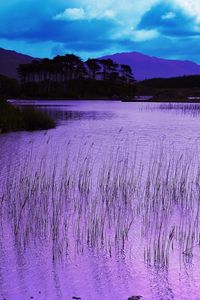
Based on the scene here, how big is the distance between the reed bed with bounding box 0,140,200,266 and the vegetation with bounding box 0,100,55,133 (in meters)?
12.3

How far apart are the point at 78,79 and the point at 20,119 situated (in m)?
74.2

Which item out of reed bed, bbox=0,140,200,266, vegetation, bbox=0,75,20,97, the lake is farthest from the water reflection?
vegetation, bbox=0,75,20,97

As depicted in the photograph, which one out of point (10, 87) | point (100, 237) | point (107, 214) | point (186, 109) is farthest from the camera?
point (10, 87)

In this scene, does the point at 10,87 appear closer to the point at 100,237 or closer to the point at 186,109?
the point at 186,109

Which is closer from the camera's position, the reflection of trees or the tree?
the reflection of trees

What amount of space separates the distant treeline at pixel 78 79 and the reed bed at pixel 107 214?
239ft

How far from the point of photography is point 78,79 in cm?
9888

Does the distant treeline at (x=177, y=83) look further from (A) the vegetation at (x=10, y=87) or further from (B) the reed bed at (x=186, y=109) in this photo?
(B) the reed bed at (x=186, y=109)

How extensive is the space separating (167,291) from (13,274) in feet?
6.50

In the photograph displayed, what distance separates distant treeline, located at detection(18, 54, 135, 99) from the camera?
8825 cm

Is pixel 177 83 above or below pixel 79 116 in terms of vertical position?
above

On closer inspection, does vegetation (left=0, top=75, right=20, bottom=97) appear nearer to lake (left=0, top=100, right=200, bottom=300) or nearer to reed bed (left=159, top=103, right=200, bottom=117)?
reed bed (left=159, top=103, right=200, bottom=117)

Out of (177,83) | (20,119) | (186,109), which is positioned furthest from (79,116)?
(177,83)

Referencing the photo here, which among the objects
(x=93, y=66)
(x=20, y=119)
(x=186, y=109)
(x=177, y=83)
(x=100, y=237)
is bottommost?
(x=100, y=237)
